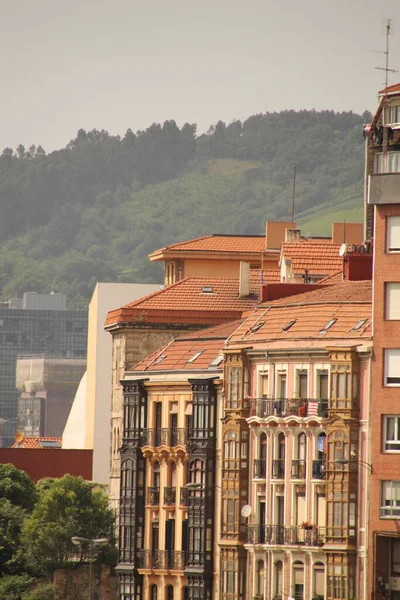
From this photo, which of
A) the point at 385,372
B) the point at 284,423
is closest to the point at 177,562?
the point at 284,423

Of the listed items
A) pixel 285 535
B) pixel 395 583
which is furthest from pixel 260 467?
pixel 395 583

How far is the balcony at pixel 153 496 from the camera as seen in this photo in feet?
468

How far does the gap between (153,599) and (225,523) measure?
46.9 feet

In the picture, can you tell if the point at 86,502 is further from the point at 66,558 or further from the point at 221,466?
the point at 221,466

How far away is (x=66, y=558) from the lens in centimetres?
16225

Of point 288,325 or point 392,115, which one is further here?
point 288,325

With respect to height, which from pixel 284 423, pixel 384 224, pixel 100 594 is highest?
pixel 384 224

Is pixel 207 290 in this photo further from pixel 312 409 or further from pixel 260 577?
pixel 312 409

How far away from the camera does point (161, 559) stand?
14012 centimetres

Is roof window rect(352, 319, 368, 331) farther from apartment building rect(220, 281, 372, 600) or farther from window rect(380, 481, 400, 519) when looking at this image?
window rect(380, 481, 400, 519)

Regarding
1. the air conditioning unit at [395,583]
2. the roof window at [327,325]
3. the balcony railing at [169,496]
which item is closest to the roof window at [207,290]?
the balcony railing at [169,496]

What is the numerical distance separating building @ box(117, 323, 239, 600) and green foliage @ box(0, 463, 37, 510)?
29162 millimetres

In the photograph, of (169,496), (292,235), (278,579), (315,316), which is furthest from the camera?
(292,235)

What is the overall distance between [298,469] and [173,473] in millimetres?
21288
